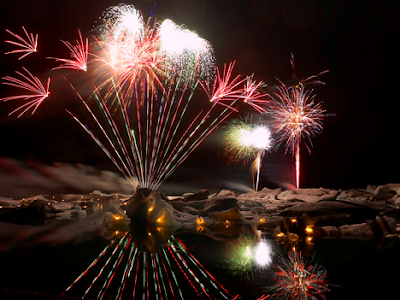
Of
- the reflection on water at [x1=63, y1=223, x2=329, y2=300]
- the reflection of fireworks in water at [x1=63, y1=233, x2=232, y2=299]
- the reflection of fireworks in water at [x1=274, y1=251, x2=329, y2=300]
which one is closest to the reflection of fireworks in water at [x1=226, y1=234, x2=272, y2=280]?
the reflection on water at [x1=63, y1=223, x2=329, y2=300]

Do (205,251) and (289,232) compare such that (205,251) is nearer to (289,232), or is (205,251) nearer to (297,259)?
(297,259)

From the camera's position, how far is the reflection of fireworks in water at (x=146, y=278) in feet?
16.3

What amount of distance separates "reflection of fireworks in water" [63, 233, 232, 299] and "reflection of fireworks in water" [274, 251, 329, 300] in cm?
108

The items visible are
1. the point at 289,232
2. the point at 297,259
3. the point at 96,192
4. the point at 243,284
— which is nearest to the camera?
the point at 243,284

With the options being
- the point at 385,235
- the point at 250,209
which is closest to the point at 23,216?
the point at 250,209

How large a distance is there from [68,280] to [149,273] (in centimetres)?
166

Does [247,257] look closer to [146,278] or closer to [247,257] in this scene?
[247,257]

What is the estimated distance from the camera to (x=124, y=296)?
15.8ft

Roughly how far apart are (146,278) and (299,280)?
3.15 m

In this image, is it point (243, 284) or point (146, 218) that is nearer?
point (243, 284)

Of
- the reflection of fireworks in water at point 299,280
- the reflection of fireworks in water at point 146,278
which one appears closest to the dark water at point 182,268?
the reflection of fireworks in water at point 146,278

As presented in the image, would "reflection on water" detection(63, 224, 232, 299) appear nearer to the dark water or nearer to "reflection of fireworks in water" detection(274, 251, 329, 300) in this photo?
the dark water

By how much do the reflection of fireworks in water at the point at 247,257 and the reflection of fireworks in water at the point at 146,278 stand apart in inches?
Result: 30.9

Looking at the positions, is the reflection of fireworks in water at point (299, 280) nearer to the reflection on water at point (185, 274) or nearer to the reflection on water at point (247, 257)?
the reflection on water at point (185, 274)
